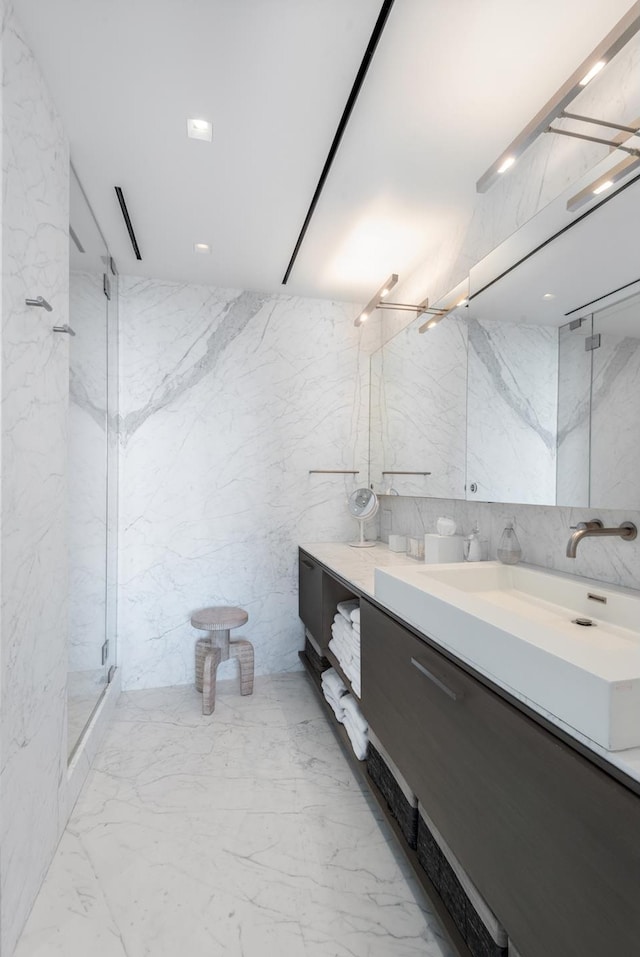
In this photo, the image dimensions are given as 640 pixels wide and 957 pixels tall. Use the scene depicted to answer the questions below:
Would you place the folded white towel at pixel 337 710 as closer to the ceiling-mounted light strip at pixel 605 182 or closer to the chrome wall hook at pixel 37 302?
the chrome wall hook at pixel 37 302

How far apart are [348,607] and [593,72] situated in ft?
6.51

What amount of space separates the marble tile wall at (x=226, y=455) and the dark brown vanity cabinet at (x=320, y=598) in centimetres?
36

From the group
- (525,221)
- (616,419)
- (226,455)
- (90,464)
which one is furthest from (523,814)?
(226,455)

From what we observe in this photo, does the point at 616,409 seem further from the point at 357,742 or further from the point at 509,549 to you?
the point at 357,742

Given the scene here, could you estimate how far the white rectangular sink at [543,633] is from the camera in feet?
2.34

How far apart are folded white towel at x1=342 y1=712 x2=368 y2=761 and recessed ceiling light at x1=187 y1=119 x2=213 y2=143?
2.20 m

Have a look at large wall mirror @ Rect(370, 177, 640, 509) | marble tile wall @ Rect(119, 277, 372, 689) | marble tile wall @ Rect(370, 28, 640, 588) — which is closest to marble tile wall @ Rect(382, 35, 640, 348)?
marble tile wall @ Rect(370, 28, 640, 588)

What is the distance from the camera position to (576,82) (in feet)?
3.50

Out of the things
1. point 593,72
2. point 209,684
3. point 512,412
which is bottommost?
point 209,684

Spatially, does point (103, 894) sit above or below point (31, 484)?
below

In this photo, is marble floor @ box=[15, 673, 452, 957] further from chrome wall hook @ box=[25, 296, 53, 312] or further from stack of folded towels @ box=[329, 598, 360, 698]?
chrome wall hook @ box=[25, 296, 53, 312]

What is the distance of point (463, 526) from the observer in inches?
88.4

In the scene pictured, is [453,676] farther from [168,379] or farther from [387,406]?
[168,379]

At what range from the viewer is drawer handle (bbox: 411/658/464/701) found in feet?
3.61
